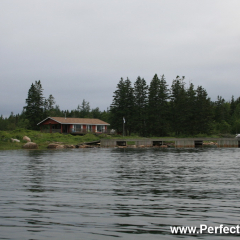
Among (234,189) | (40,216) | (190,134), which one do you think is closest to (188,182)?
(234,189)

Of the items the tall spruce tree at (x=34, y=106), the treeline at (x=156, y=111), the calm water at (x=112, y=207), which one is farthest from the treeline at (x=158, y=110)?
the calm water at (x=112, y=207)

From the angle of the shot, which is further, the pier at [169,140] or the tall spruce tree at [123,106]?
the tall spruce tree at [123,106]

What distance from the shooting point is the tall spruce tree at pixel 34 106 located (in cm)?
8700

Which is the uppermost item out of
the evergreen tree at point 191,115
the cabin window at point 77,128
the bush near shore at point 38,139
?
the evergreen tree at point 191,115

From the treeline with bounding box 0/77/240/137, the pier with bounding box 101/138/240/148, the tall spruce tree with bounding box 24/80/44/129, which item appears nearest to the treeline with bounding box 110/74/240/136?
the treeline with bounding box 0/77/240/137

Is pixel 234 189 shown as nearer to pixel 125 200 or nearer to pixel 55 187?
pixel 125 200

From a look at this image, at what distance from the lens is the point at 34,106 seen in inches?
3479

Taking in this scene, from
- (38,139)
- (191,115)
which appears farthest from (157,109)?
(38,139)

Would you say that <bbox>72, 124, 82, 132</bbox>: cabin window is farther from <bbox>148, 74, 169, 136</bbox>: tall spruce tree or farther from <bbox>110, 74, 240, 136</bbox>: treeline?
<bbox>148, 74, 169, 136</bbox>: tall spruce tree

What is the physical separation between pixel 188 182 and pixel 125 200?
5.47m

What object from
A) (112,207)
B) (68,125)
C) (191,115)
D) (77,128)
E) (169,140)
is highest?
(191,115)

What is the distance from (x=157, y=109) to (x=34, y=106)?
33.9 meters

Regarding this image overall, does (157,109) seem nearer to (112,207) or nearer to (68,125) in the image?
(68,125)

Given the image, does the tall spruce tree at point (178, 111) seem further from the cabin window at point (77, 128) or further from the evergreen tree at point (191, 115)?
the cabin window at point (77, 128)
